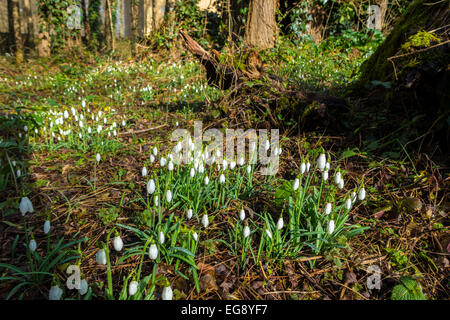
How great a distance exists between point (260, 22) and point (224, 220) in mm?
6352

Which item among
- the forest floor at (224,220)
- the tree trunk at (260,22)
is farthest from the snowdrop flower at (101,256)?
the tree trunk at (260,22)

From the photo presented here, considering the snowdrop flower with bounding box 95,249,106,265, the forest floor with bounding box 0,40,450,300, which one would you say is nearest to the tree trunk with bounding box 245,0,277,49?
the forest floor with bounding box 0,40,450,300

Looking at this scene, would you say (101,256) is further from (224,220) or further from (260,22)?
(260,22)

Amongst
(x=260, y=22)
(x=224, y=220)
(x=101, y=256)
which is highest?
(x=260, y=22)

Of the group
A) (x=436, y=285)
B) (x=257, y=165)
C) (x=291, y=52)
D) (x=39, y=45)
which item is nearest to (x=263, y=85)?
Result: (x=257, y=165)

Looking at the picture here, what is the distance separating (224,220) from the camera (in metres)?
2.05

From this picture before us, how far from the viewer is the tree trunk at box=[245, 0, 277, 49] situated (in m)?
6.64

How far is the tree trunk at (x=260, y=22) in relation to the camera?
21.8ft

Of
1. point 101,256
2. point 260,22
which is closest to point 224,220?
point 101,256

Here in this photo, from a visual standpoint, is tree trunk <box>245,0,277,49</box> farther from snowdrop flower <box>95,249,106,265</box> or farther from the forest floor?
snowdrop flower <box>95,249,106,265</box>

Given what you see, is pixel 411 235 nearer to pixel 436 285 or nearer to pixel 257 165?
pixel 436 285

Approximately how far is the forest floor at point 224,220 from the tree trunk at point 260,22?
12.5ft

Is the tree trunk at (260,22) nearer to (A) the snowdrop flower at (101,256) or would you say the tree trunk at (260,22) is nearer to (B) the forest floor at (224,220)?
(B) the forest floor at (224,220)
